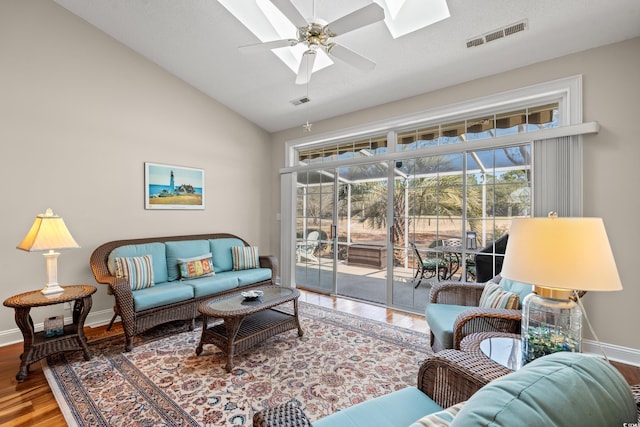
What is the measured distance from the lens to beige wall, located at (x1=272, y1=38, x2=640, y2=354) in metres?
2.54

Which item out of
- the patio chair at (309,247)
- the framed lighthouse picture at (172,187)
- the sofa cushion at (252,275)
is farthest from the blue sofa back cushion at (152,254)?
the patio chair at (309,247)

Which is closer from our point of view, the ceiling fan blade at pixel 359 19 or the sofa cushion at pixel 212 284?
the ceiling fan blade at pixel 359 19

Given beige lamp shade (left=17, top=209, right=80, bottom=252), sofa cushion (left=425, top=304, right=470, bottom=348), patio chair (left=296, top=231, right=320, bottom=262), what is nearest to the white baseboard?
beige lamp shade (left=17, top=209, right=80, bottom=252)

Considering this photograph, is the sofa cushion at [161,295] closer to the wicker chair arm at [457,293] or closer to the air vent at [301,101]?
the wicker chair arm at [457,293]

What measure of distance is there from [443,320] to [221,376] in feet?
5.93

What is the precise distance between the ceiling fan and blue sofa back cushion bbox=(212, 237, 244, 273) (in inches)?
110

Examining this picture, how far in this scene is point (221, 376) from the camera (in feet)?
7.65

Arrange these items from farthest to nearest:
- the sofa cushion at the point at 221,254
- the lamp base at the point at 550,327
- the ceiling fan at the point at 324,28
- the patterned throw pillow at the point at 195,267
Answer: the sofa cushion at the point at 221,254
the patterned throw pillow at the point at 195,267
the ceiling fan at the point at 324,28
the lamp base at the point at 550,327

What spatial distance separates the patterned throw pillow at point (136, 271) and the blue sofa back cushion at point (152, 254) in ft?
0.51

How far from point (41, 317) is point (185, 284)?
1522 millimetres

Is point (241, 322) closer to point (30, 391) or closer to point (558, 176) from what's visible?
point (30, 391)

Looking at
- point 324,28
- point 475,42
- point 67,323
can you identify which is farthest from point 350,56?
point 67,323

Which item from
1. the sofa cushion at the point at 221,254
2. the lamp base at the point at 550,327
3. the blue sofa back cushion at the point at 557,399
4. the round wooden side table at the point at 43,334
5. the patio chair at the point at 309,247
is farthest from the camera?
the patio chair at the point at 309,247

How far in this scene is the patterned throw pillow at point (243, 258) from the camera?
4297 mm
